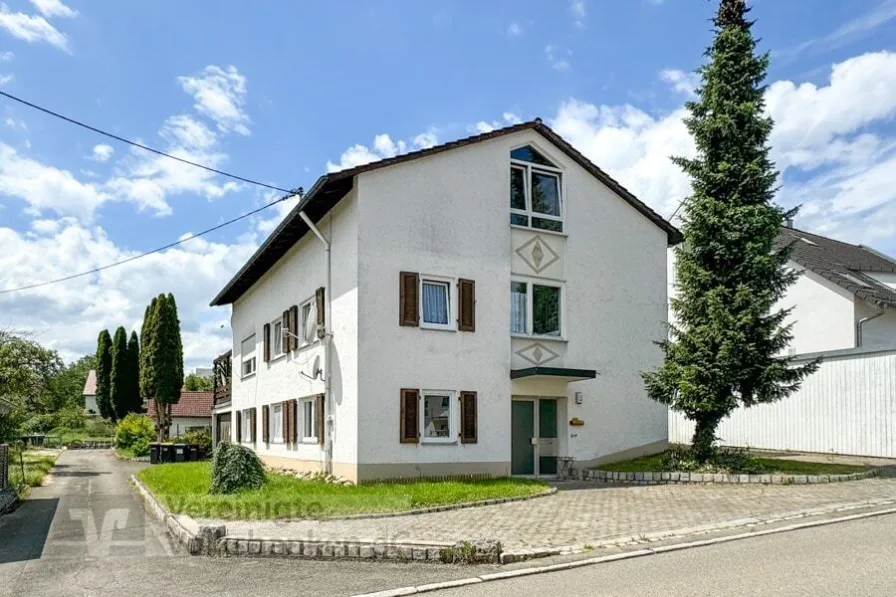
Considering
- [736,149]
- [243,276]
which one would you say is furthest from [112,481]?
[736,149]

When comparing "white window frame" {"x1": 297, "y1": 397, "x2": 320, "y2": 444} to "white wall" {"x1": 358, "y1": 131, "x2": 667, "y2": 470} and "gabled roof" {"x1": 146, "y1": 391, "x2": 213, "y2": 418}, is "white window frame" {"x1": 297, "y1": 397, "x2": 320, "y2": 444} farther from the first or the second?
"gabled roof" {"x1": 146, "y1": 391, "x2": 213, "y2": 418}

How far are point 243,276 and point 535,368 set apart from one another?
1328cm

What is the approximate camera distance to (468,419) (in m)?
17.5

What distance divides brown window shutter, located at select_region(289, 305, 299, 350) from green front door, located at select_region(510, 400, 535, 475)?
663 cm

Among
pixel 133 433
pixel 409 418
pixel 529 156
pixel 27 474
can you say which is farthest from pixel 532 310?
pixel 133 433

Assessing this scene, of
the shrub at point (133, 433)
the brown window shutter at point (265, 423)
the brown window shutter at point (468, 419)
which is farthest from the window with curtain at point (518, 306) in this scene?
the shrub at point (133, 433)

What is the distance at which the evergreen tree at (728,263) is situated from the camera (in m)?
16.6

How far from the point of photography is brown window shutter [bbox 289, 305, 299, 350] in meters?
A: 22.0

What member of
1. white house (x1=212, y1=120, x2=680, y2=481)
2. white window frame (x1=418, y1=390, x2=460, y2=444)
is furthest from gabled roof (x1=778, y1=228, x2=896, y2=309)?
white window frame (x1=418, y1=390, x2=460, y2=444)

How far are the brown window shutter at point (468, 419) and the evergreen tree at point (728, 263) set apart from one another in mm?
3910

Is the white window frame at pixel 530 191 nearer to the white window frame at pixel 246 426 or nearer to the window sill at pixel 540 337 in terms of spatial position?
the window sill at pixel 540 337

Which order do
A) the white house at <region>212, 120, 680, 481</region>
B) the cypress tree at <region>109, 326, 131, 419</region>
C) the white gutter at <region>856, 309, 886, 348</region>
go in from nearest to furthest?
1. the white house at <region>212, 120, 680, 481</region>
2. the white gutter at <region>856, 309, 886, 348</region>
3. the cypress tree at <region>109, 326, 131, 419</region>

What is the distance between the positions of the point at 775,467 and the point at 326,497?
9385mm

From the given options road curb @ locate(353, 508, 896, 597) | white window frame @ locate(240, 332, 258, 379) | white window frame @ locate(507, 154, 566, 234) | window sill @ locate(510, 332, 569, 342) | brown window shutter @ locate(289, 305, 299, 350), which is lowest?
road curb @ locate(353, 508, 896, 597)
